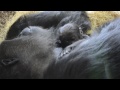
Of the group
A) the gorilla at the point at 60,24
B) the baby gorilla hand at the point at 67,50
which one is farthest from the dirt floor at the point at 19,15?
the baby gorilla hand at the point at 67,50

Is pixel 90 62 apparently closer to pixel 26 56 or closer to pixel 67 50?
pixel 67 50

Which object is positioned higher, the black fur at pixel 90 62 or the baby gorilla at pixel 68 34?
the baby gorilla at pixel 68 34

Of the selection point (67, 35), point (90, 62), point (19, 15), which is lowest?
point (90, 62)

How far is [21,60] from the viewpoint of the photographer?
3.67 ft

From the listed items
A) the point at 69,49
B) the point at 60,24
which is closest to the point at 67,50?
the point at 69,49

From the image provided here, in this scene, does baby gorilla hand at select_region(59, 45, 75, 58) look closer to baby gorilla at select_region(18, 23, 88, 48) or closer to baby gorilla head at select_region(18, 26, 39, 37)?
baby gorilla at select_region(18, 23, 88, 48)

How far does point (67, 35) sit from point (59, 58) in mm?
95

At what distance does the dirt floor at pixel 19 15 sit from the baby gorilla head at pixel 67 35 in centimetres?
8

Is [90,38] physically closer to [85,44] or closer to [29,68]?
[85,44]

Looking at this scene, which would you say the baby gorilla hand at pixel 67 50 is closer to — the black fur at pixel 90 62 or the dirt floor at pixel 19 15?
the black fur at pixel 90 62

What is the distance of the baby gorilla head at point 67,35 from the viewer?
1138 mm

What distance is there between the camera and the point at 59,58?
3.60 feet
